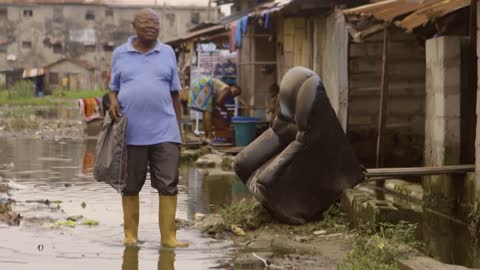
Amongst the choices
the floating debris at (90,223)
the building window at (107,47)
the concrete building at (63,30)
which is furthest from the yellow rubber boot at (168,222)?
the building window at (107,47)

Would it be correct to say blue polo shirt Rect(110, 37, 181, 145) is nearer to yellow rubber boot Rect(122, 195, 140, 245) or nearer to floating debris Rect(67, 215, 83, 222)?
yellow rubber boot Rect(122, 195, 140, 245)

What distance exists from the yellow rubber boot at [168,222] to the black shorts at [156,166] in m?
0.08

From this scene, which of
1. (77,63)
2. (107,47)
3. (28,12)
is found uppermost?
(28,12)

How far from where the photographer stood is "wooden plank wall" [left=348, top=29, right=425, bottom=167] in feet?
48.3

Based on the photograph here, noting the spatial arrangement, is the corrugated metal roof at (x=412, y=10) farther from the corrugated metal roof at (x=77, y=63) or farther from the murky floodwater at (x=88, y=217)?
the corrugated metal roof at (x=77, y=63)

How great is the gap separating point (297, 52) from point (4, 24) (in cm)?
6352

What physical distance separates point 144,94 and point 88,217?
2.50 m

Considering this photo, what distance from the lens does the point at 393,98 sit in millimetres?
14781

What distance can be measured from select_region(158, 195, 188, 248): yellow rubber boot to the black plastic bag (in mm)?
395

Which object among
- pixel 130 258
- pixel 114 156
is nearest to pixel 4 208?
pixel 114 156

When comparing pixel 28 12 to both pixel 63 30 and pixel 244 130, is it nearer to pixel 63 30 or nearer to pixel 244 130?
pixel 63 30

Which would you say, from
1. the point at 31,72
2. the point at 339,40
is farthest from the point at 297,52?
the point at 31,72

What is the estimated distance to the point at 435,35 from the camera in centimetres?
1152

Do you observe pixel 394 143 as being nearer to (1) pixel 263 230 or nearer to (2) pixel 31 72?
(1) pixel 263 230
